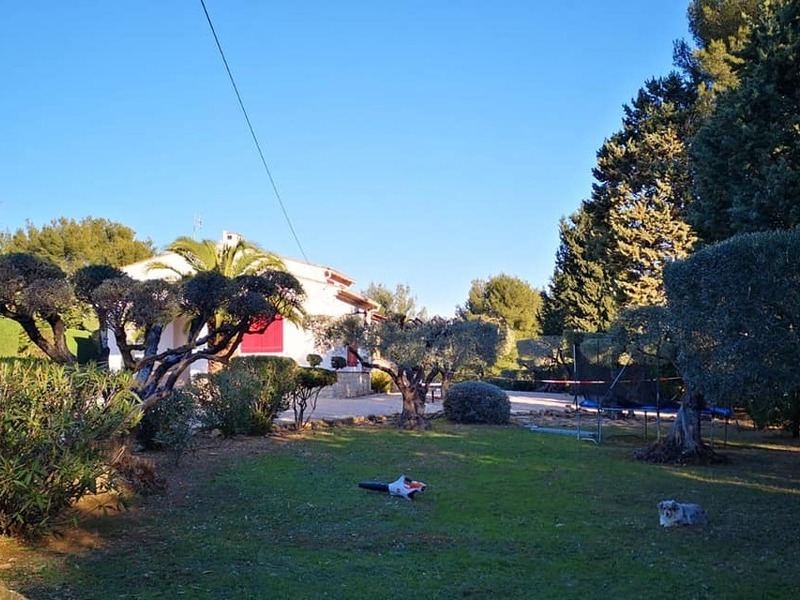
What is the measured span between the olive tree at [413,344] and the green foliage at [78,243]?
2713cm

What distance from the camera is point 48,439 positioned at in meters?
5.29

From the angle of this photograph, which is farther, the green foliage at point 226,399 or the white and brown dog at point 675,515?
the green foliage at point 226,399

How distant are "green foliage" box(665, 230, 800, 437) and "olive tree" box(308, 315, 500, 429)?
8608 mm

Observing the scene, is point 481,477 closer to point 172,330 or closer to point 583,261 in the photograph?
point 172,330

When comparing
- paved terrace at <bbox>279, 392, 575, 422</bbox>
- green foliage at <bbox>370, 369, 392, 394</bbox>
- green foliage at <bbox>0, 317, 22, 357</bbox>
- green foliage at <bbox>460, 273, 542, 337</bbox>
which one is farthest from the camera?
green foliage at <bbox>460, 273, 542, 337</bbox>

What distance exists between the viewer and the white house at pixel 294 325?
78.7 ft

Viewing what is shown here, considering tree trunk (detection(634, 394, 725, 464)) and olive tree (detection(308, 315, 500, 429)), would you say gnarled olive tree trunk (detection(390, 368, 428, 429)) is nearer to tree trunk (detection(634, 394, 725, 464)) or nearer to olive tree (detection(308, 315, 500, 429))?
olive tree (detection(308, 315, 500, 429))

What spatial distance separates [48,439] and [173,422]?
14.9 ft

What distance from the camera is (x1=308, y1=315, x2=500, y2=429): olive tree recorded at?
15023 millimetres

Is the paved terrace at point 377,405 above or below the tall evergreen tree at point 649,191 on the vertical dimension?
below

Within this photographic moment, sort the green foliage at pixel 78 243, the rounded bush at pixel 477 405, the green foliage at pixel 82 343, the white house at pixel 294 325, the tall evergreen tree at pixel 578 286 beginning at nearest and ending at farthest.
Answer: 1. the rounded bush at pixel 477 405
2. the white house at pixel 294 325
3. the green foliage at pixel 82 343
4. the tall evergreen tree at pixel 578 286
5. the green foliage at pixel 78 243

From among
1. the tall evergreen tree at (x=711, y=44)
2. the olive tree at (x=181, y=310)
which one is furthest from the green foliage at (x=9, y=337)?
the tall evergreen tree at (x=711, y=44)

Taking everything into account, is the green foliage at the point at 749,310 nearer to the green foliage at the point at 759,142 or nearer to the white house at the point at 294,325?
the green foliage at the point at 759,142

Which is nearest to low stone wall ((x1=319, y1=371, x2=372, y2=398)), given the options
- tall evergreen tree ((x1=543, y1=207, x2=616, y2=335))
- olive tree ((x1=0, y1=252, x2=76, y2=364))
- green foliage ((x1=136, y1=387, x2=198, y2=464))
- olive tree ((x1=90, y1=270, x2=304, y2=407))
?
tall evergreen tree ((x1=543, y1=207, x2=616, y2=335))
